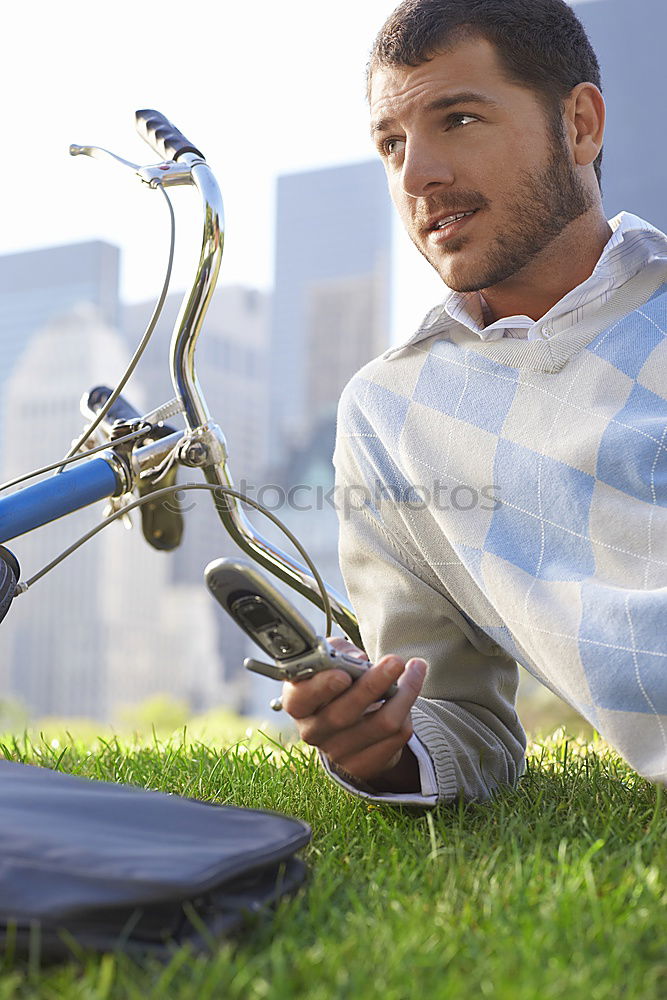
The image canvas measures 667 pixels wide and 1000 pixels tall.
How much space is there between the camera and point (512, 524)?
4.36ft

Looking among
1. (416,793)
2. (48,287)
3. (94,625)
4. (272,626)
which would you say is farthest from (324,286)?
(272,626)

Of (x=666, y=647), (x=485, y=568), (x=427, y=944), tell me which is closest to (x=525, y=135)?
(x=485, y=568)

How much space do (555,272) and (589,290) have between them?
0.13 meters

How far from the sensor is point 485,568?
1324 millimetres

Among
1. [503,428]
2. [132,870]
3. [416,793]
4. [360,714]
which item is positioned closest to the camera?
[132,870]

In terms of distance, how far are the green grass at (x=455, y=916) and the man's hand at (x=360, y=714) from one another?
0.25 ft

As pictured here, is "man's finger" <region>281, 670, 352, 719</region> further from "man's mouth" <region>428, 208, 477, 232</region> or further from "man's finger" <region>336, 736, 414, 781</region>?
"man's mouth" <region>428, 208, 477, 232</region>

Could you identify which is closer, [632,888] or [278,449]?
[632,888]

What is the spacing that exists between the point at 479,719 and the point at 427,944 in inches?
26.0

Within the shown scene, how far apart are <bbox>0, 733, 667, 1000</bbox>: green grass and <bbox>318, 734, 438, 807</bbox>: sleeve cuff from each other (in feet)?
0.07

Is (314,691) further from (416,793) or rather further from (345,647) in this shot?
(416,793)

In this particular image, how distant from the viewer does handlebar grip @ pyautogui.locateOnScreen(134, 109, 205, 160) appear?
1438 millimetres

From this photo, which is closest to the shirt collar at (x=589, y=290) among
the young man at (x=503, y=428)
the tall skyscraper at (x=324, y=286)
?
the young man at (x=503, y=428)

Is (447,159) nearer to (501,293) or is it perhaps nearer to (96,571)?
(501,293)
